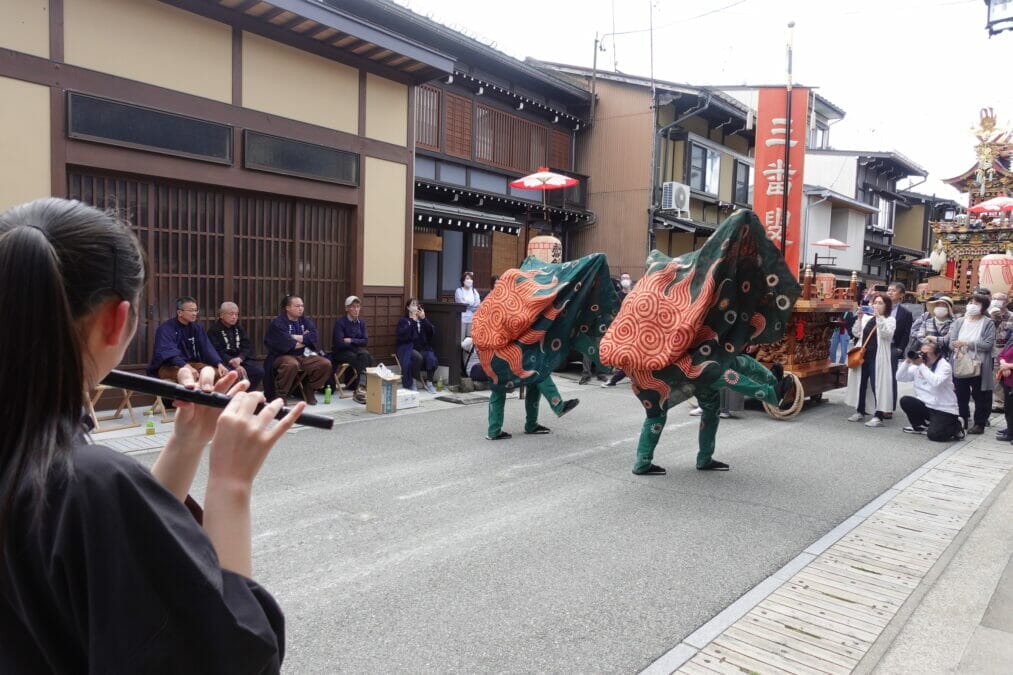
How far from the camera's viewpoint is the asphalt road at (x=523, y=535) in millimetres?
3275

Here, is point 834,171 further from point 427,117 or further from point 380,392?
point 380,392

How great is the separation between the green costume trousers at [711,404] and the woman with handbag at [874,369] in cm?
357

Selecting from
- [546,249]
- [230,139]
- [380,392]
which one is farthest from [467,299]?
[230,139]

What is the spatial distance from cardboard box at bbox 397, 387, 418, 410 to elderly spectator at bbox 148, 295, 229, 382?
218 cm

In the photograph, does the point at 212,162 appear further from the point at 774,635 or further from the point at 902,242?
the point at 902,242

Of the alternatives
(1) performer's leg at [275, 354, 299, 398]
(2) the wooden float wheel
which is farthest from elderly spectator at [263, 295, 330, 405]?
(2) the wooden float wheel

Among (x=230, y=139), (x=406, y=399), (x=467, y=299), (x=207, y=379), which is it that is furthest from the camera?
(x=467, y=299)

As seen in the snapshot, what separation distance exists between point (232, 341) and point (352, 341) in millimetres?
1716

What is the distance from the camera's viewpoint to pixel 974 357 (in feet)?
28.3

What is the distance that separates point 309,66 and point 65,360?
31.6ft

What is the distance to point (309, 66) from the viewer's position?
966 cm

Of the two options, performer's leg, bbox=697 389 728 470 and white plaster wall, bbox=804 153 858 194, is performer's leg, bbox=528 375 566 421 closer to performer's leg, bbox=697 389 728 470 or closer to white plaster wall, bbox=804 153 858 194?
performer's leg, bbox=697 389 728 470

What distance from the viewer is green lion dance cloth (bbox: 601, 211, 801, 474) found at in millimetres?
5773

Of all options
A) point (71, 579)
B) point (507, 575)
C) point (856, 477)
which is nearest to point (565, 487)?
point (507, 575)
